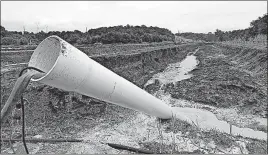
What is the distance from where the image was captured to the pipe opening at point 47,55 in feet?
7.11

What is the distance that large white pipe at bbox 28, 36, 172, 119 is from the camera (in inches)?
82.4

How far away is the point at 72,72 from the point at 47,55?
1.06 feet

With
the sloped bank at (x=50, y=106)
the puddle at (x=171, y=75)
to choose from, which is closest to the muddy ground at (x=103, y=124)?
the sloped bank at (x=50, y=106)

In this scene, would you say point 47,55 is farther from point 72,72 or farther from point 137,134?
point 137,134

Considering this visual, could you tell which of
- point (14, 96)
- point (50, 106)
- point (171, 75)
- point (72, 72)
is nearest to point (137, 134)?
point (50, 106)

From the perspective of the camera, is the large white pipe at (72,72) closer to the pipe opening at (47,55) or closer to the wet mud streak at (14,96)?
the pipe opening at (47,55)

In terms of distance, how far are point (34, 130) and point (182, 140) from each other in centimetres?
300

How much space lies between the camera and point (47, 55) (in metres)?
2.28

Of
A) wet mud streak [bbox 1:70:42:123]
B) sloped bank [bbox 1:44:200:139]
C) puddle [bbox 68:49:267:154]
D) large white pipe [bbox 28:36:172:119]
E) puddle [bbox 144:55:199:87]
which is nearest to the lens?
wet mud streak [bbox 1:70:42:123]

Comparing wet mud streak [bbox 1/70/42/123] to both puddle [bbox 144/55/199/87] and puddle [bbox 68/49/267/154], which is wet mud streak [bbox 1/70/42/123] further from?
puddle [bbox 144/55/199/87]

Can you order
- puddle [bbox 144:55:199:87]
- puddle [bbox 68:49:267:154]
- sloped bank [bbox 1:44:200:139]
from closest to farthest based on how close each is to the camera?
puddle [bbox 68:49:267:154], sloped bank [bbox 1:44:200:139], puddle [bbox 144:55:199:87]

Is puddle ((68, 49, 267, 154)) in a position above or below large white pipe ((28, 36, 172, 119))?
below

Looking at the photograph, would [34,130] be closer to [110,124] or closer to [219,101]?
[110,124]

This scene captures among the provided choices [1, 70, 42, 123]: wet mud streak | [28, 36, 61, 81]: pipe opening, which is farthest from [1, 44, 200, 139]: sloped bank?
[1, 70, 42, 123]: wet mud streak
